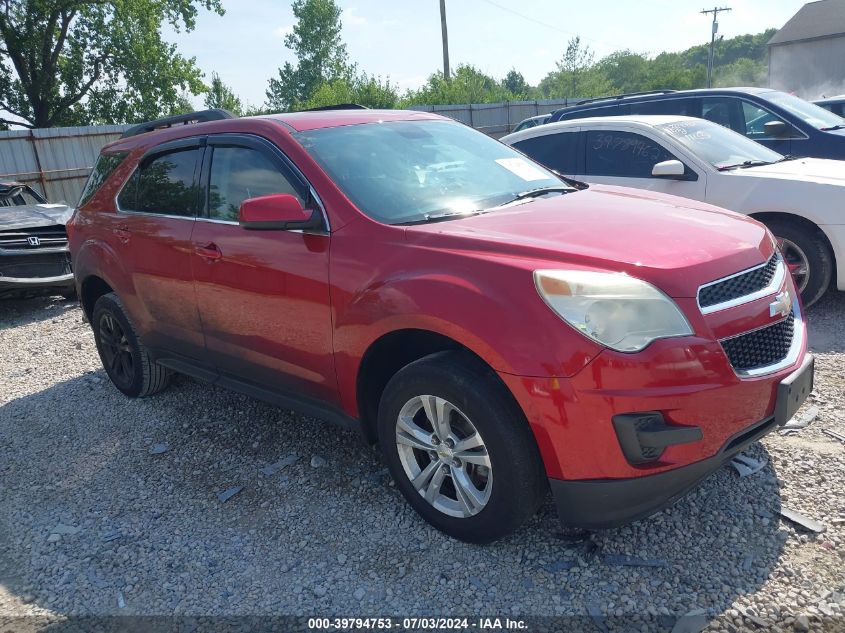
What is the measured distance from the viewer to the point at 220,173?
390cm

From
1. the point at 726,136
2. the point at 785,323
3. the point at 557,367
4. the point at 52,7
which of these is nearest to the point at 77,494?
the point at 557,367

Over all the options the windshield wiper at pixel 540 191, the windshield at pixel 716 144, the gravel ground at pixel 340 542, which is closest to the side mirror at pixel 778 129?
the windshield at pixel 716 144

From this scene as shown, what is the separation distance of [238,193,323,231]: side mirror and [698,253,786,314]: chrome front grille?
67.5 inches

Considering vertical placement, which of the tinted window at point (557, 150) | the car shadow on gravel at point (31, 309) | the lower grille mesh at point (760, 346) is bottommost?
the car shadow on gravel at point (31, 309)

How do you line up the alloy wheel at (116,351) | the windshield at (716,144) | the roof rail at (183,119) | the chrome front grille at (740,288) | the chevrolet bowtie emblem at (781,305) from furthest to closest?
the windshield at (716,144)
the alloy wheel at (116,351)
the roof rail at (183,119)
the chevrolet bowtie emblem at (781,305)
the chrome front grille at (740,288)

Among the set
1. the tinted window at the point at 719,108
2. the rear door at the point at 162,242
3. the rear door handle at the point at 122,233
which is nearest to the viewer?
the rear door at the point at 162,242

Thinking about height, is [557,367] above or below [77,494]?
above

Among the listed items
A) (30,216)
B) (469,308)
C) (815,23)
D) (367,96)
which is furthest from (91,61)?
(815,23)

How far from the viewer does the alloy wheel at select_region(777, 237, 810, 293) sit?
5.41 meters

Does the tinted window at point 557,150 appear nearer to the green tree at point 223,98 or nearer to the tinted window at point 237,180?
the tinted window at point 237,180

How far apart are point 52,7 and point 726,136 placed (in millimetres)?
27568

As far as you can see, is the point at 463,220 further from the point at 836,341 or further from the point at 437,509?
the point at 836,341

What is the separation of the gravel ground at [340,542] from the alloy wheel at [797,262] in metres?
1.22

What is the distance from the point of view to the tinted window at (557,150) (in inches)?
267
